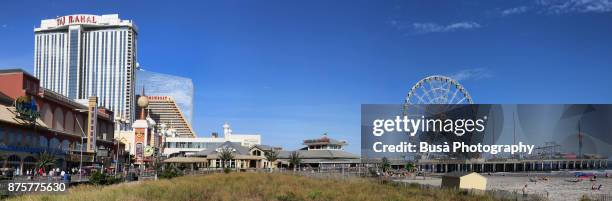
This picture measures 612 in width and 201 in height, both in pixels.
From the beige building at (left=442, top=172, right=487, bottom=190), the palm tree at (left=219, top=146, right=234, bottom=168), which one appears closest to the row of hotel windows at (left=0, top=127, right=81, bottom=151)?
the palm tree at (left=219, top=146, right=234, bottom=168)

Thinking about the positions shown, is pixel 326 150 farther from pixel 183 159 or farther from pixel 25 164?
pixel 25 164

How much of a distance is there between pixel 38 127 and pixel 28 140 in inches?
84.7

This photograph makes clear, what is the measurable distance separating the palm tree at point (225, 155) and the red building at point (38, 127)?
16876 millimetres

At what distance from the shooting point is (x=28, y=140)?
218 feet

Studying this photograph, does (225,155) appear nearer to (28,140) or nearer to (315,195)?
(28,140)

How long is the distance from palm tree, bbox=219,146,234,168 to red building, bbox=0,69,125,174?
664 inches

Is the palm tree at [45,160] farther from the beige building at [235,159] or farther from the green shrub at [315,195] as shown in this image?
the green shrub at [315,195]

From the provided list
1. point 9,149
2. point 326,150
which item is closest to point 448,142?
point 326,150

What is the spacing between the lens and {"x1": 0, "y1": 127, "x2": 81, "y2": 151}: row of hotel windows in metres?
60.3

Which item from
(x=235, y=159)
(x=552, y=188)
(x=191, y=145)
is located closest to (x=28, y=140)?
(x=235, y=159)

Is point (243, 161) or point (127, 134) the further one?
point (127, 134)

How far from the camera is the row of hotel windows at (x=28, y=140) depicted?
198 ft

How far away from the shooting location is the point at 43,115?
239ft

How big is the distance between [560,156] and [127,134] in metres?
137
